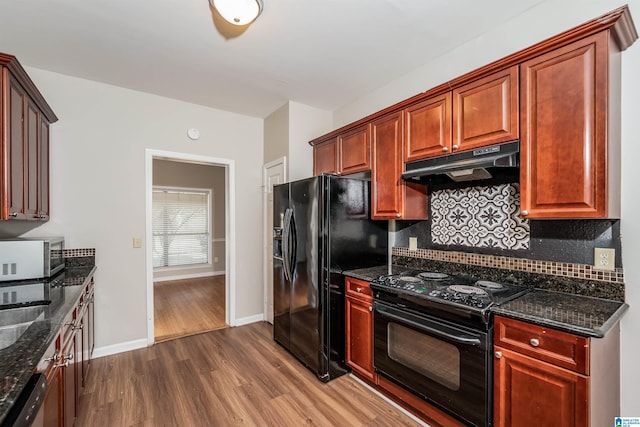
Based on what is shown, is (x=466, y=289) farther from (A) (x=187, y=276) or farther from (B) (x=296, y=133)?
(A) (x=187, y=276)

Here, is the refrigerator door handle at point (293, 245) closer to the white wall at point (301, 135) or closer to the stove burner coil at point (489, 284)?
the white wall at point (301, 135)

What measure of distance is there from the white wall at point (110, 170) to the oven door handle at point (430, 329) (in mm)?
2569

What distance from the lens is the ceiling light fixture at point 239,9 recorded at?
177 cm

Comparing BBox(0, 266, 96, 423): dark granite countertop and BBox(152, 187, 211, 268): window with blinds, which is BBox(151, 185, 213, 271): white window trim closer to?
BBox(152, 187, 211, 268): window with blinds

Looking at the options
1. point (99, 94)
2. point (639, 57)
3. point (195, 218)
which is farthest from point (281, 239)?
point (195, 218)

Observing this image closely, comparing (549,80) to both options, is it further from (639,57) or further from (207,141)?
(207,141)

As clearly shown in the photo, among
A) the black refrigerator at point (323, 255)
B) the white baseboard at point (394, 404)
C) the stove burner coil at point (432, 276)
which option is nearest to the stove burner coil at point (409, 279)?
the stove burner coil at point (432, 276)

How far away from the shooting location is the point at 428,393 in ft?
6.20

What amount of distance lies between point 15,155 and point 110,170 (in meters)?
1.12

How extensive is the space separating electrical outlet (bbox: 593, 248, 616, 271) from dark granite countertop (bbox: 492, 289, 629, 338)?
7.2 inches

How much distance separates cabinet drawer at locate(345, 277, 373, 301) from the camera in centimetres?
235

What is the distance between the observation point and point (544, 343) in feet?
4.59

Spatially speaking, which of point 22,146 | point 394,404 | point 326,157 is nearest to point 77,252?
point 22,146

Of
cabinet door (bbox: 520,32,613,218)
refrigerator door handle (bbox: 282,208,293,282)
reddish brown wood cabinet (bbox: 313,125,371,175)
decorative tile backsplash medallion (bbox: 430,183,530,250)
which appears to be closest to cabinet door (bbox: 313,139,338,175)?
reddish brown wood cabinet (bbox: 313,125,371,175)
